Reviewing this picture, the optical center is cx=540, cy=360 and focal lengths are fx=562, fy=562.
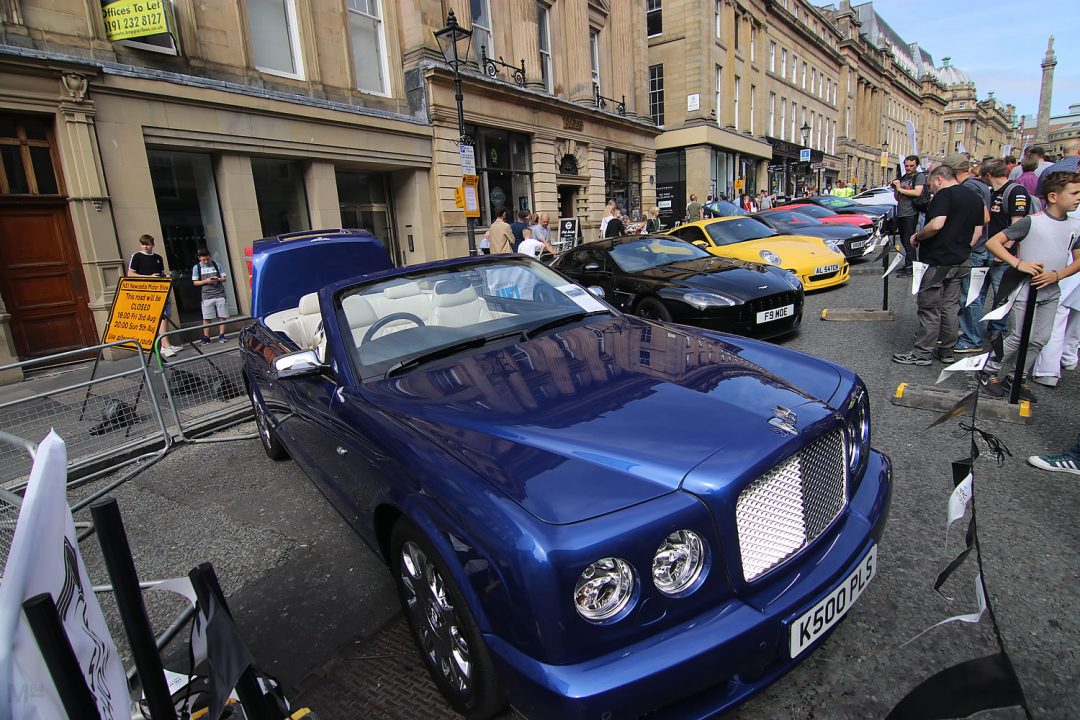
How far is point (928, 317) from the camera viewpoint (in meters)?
5.44

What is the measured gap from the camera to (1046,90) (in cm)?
4984

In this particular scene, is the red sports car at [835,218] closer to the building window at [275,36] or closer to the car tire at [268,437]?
the building window at [275,36]

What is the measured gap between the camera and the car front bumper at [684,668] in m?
1.42

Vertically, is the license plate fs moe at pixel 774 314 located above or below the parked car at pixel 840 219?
below

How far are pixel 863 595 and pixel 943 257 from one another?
13.7ft

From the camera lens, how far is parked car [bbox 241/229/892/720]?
4.85 ft

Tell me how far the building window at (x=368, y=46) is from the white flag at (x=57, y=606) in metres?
15.0

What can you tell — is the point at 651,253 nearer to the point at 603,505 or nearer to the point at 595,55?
the point at 603,505

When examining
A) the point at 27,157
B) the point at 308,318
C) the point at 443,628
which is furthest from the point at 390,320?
the point at 27,157

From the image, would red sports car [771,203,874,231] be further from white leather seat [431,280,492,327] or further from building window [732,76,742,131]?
building window [732,76,742,131]

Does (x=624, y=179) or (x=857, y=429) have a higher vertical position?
(x=624, y=179)

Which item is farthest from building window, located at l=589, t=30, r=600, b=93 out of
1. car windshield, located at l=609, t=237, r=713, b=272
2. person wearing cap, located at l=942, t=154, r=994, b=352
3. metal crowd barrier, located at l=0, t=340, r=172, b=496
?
metal crowd barrier, located at l=0, t=340, r=172, b=496

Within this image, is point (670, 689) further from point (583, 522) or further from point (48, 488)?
point (48, 488)

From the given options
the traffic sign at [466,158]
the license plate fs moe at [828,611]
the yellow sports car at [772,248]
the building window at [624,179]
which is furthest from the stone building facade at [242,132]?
the license plate fs moe at [828,611]
